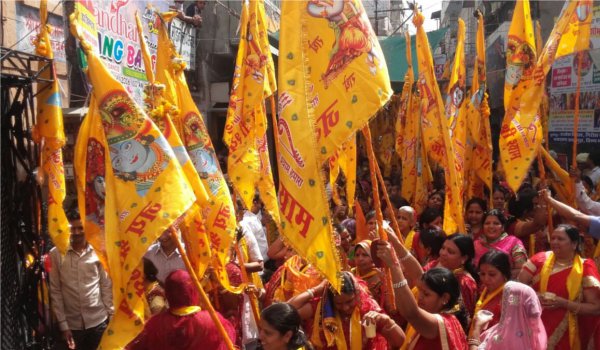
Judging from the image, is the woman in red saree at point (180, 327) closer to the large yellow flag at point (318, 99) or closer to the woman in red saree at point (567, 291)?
the large yellow flag at point (318, 99)

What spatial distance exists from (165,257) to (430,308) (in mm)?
2426

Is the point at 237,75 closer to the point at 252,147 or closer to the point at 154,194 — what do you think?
the point at 252,147

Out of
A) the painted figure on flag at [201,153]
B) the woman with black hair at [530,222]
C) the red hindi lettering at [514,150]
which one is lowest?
the woman with black hair at [530,222]

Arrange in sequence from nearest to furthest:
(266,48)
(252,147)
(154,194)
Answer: (154,194)
(252,147)
(266,48)

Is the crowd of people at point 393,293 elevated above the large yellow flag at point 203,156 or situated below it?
below

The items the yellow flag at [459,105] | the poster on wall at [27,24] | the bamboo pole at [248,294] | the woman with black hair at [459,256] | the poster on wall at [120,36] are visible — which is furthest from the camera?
the poster on wall at [120,36]

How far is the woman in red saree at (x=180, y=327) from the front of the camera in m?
3.66

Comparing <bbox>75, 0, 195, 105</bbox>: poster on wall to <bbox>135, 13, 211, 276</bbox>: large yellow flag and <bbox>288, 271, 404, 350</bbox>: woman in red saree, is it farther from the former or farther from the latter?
<bbox>288, 271, 404, 350</bbox>: woman in red saree

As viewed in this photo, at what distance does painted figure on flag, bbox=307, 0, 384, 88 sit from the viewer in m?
3.40

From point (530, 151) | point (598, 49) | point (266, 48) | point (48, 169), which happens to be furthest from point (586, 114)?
point (48, 169)

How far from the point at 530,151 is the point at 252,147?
2640 mm

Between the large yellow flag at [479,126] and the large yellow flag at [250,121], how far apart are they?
3.23 meters

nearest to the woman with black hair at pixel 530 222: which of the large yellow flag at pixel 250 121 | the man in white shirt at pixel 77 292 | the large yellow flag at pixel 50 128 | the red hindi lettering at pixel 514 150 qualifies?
the red hindi lettering at pixel 514 150

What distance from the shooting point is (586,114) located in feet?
45.5
